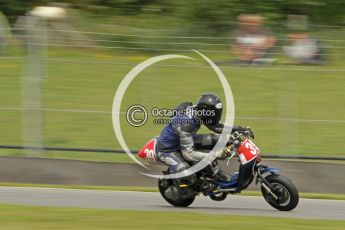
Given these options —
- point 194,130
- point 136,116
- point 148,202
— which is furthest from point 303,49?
point 148,202

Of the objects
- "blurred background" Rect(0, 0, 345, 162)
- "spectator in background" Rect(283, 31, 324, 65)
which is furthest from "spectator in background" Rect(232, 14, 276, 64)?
"spectator in background" Rect(283, 31, 324, 65)

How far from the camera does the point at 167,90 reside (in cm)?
1400

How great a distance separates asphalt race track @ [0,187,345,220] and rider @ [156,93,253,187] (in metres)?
0.54

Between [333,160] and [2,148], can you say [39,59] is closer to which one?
[2,148]

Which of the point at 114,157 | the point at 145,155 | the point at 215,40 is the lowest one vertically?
the point at 114,157

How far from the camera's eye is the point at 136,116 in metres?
13.6

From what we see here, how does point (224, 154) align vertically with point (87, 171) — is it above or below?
above

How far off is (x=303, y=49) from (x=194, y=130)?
402 centimetres

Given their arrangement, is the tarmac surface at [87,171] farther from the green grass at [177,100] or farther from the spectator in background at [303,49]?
the spectator in background at [303,49]

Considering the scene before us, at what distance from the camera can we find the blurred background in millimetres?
13586

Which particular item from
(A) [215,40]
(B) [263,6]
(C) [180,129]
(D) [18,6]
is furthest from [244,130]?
(D) [18,6]

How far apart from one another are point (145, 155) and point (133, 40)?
4.19m

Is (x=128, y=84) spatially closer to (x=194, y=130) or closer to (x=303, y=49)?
(x=303, y=49)

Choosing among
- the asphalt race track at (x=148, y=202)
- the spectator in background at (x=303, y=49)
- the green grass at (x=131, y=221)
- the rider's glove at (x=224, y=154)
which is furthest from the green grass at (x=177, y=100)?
the green grass at (x=131, y=221)
